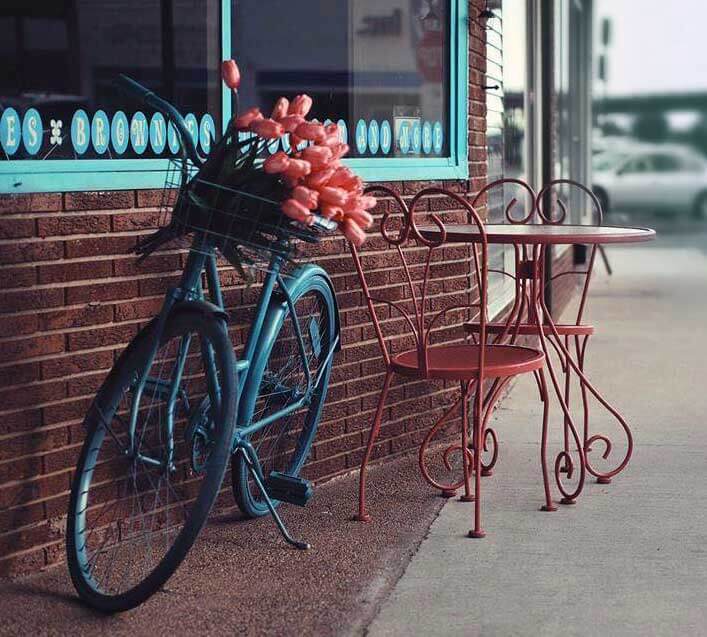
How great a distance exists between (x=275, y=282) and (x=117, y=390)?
791 millimetres

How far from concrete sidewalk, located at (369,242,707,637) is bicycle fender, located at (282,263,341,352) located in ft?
2.62

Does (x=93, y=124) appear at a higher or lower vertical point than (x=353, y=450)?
higher

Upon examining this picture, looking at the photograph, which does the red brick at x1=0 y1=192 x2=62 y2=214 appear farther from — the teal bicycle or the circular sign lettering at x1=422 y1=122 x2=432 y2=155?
the circular sign lettering at x1=422 y1=122 x2=432 y2=155

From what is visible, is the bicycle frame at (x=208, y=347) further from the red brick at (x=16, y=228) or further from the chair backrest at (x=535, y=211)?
the chair backrest at (x=535, y=211)

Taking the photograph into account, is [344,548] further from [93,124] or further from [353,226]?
[93,124]

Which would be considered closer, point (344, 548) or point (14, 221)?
point (14, 221)

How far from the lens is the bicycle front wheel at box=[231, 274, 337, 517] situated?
4.64 meters

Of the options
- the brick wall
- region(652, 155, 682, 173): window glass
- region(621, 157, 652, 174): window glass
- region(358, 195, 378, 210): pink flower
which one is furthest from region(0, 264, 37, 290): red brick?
region(652, 155, 682, 173): window glass

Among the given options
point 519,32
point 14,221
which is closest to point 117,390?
point 14,221

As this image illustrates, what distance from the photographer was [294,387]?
4684 mm

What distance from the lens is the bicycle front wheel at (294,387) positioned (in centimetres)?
464

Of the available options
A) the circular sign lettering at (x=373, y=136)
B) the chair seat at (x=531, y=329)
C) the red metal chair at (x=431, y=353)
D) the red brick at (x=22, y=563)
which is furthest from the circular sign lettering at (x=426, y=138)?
the red brick at (x=22, y=563)

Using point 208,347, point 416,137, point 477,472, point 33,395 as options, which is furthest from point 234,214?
point 416,137

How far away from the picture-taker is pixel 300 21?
530 centimetres
